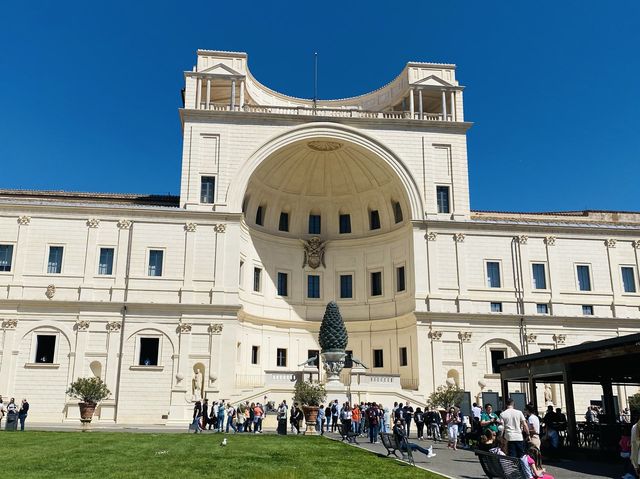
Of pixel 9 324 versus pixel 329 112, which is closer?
pixel 9 324

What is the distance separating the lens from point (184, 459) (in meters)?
16.1

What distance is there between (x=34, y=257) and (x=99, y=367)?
797cm

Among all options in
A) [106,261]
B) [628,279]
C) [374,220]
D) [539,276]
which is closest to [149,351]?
[106,261]

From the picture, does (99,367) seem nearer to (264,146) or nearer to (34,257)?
(34,257)

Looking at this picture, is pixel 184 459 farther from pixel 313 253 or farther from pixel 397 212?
pixel 397 212

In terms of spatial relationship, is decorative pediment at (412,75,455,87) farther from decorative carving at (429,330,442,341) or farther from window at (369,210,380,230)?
decorative carving at (429,330,442,341)

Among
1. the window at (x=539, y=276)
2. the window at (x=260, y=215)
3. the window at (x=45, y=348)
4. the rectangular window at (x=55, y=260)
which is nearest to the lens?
the window at (x=45, y=348)

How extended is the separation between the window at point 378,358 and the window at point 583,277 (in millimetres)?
14090

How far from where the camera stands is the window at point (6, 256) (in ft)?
124

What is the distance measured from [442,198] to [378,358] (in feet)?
39.7

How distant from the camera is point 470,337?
39.4 meters

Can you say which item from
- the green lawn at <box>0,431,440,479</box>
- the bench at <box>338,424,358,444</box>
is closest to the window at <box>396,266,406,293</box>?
the bench at <box>338,424,358,444</box>

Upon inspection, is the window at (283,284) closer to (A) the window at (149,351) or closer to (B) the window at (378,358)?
(B) the window at (378,358)

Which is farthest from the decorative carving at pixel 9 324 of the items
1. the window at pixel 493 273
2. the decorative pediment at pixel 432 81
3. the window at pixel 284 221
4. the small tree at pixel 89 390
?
the decorative pediment at pixel 432 81
